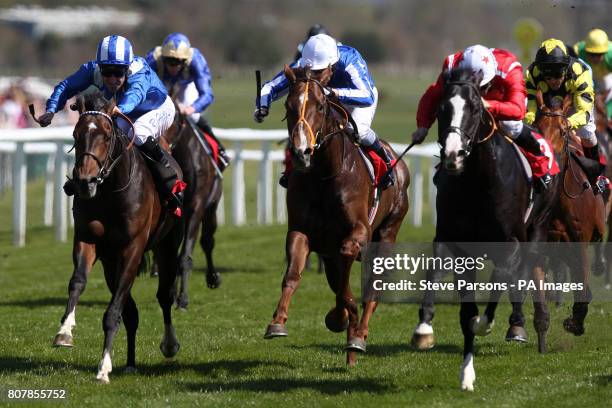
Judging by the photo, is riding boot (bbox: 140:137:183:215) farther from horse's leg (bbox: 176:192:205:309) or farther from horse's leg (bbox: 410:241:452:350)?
horse's leg (bbox: 176:192:205:309)

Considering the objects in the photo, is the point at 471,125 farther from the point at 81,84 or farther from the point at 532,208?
the point at 81,84

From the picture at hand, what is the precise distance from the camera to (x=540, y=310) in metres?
8.79

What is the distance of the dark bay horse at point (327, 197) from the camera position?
7.81 m

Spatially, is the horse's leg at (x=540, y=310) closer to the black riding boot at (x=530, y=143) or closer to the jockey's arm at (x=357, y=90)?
the black riding boot at (x=530, y=143)

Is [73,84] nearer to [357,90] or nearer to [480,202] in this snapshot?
[357,90]

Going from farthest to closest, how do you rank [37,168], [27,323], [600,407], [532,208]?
[37,168], [27,323], [532,208], [600,407]

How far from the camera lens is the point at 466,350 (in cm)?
749

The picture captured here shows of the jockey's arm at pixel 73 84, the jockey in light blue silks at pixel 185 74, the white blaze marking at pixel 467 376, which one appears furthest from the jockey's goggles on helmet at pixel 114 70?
the jockey in light blue silks at pixel 185 74

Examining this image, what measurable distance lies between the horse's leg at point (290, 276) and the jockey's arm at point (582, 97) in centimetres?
261

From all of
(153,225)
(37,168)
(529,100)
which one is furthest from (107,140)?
(37,168)

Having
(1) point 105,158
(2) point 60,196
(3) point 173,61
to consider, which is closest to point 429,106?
(1) point 105,158

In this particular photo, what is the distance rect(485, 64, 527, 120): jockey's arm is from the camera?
7.75 metres

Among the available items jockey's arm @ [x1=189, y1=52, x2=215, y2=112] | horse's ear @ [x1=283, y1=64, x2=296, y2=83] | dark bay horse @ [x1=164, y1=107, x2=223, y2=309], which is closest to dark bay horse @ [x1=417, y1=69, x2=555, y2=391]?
horse's ear @ [x1=283, y1=64, x2=296, y2=83]

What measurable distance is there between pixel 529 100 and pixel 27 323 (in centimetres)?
435
